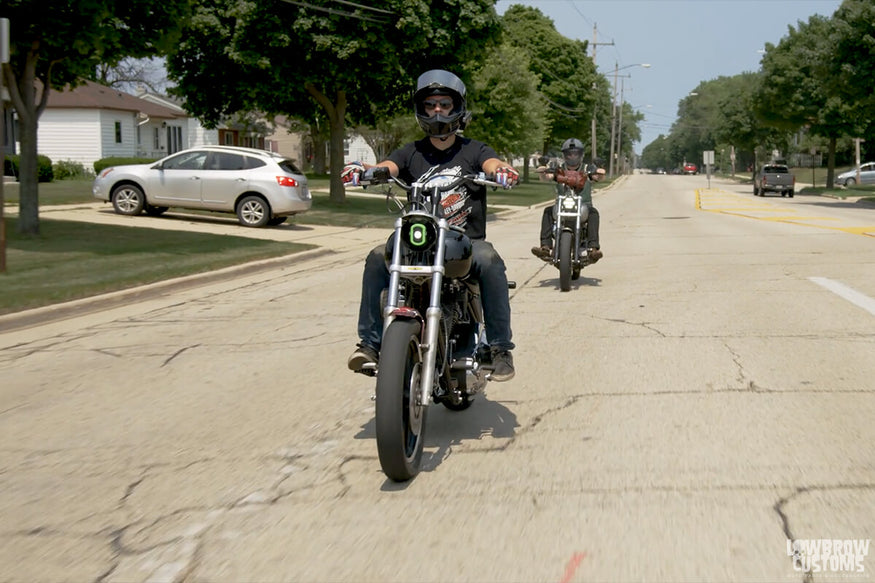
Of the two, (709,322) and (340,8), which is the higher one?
(340,8)

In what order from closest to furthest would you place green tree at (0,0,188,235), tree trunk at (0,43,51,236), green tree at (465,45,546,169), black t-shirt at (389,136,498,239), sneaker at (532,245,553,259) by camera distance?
1. black t-shirt at (389,136,498,239)
2. sneaker at (532,245,553,259)
3. green tree at (0,0,188,235)
4. tree trunk at (0,43,51,236)
5. green tree at (465,45,546,169)

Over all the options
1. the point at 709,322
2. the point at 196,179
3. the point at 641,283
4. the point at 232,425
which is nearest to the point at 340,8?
the point at 196,179

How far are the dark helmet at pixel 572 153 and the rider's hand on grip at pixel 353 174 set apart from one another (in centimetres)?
700

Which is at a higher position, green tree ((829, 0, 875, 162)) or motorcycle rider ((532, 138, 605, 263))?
green tree ((829, 0, 875, 162))

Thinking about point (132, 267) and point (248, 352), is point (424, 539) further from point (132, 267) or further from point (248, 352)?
point (132, 267)

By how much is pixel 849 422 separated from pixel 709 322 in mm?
3996

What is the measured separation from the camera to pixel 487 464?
5453mm

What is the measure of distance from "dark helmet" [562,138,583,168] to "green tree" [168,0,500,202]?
14.3 metres

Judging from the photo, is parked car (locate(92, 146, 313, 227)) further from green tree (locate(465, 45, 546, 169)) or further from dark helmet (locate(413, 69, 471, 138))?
green tree (locate(465, 45, 546, 169))

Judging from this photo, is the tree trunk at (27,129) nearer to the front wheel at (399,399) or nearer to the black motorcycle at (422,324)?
the black motorcycle at (422,324)

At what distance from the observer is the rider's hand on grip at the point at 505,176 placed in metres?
5.60

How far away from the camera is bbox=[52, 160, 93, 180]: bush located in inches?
1756

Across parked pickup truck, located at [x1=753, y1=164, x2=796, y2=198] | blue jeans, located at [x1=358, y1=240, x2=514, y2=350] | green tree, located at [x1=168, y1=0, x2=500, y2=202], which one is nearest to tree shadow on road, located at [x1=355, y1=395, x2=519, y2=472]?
blue jeans, located at [x1=358, y1=240, x2=514, y2=350]

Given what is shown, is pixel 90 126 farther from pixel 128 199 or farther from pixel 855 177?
pixel 855 177
